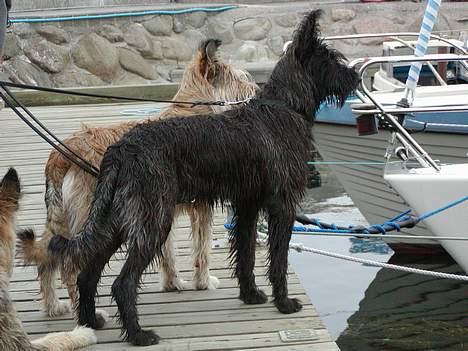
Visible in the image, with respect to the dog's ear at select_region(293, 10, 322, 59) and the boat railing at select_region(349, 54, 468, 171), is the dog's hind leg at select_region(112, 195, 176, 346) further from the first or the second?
the boat railing at select_region(349, 54, 468, 171)

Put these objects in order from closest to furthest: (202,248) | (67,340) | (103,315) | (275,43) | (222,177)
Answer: (67,340)
(222,177)
(103,315)
(202,248)
(275,43)

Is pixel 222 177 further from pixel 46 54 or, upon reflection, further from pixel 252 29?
pixel 252 29

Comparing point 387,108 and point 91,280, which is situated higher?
point 387,108

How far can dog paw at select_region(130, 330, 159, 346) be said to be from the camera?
4.49 meters

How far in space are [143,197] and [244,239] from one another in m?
0.99

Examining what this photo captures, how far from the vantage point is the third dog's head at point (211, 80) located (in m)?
5.57

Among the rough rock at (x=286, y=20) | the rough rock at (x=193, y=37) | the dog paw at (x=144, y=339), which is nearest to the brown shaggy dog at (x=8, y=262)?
the dog paw at (x=144, y=339)

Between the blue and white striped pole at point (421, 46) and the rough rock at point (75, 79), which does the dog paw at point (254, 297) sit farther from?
the rough rock at point (75, 79)

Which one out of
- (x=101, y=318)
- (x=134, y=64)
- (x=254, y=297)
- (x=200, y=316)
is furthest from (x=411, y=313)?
(x=134, y=64)

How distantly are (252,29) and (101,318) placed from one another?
37.2ft

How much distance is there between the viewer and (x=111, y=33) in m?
14.6

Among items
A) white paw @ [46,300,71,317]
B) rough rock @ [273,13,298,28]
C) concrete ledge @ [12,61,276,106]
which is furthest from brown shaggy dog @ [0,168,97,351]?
rough rock @ [273,13,298,28]

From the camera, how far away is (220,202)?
16.2 feet

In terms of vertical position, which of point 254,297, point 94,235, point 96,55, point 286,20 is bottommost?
point 96,55
